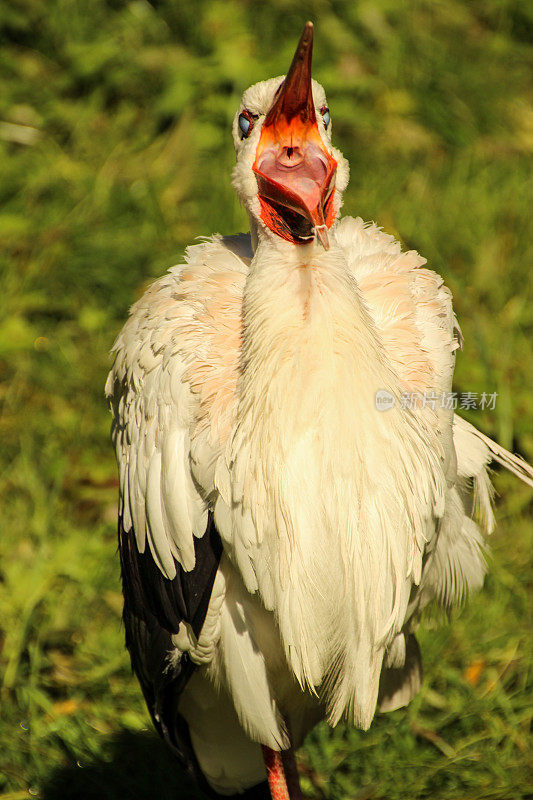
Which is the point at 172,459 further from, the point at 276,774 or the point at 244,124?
the point at 276,774

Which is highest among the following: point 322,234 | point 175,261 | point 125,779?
point 175,261

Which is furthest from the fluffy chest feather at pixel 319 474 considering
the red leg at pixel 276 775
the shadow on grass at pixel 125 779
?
the shadow on grass at pixel 125 779

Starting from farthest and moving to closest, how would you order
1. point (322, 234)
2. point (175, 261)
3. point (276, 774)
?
point (175, 261) < point (276, 774) < point (322, 234)

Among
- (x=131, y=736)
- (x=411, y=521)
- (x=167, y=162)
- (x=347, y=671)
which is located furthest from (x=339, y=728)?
(x=167, y=162)

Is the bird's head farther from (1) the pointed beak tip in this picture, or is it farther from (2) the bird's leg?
(2) the bird's leg

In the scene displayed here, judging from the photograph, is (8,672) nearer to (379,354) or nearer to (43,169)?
(379,354)

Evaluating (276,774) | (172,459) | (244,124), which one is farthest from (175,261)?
(276,774)

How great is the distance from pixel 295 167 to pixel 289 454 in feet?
2.10

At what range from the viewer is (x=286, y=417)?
218 cm

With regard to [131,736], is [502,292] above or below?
above

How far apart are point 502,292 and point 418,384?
243cm

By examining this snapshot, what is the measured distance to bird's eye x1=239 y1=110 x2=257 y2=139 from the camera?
2.33m

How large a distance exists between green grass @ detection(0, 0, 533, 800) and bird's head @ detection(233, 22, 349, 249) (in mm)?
1687

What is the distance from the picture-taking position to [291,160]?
2.20m
